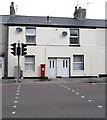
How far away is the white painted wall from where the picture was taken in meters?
32.2

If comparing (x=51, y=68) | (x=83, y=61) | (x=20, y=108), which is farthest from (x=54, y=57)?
(x=20, y=108)

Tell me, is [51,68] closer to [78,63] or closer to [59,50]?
[59,50]

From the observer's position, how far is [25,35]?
32.4 m

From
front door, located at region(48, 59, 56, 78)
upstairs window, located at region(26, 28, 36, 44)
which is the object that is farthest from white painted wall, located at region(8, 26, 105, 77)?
front door, located at region(48, 59, 56, 78)

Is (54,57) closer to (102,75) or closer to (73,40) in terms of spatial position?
(73,40)

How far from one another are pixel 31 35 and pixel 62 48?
370 centimetres

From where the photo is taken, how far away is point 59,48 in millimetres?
32688

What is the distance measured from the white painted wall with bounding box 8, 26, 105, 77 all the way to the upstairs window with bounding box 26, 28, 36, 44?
37 cm

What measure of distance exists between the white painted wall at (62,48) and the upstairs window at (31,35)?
374mm

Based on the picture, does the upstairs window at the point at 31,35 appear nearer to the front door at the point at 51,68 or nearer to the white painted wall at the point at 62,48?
the white painted wall at the point at 62,48

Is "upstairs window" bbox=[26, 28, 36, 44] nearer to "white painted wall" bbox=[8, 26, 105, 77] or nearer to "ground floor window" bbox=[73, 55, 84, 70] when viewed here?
"white painted wall" bbox=[8, 26, 105, 77]

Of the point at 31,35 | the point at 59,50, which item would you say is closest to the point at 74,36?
the point at 59,50

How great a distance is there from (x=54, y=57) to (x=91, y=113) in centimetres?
2234

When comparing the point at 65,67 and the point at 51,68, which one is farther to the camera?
the point at 65,67
